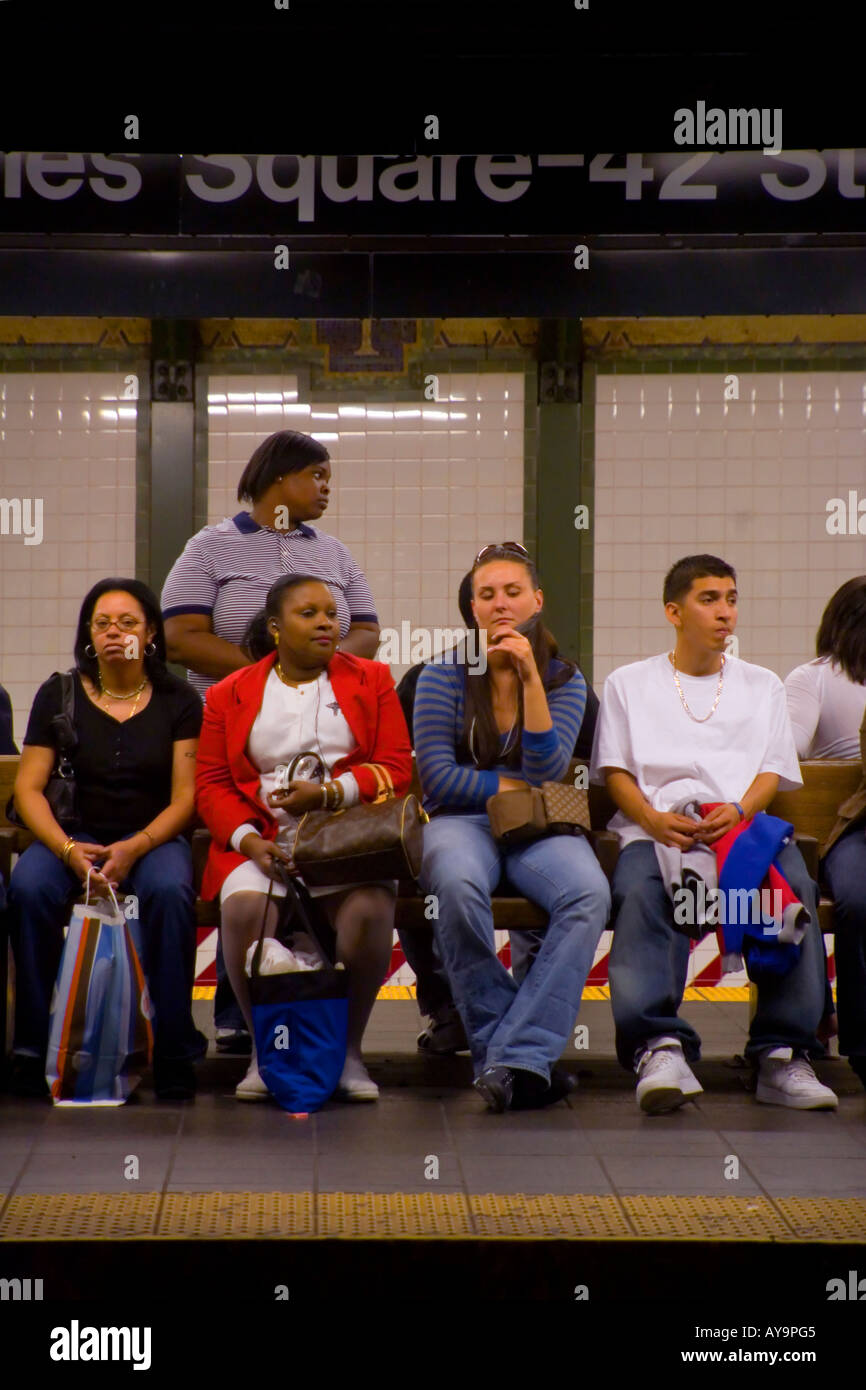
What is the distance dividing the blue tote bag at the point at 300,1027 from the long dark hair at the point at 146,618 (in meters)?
0.83

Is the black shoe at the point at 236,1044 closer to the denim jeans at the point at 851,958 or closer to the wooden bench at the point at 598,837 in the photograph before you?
the wooden bench at the point at 598,837

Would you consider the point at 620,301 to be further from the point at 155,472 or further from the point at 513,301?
the point at 155,472

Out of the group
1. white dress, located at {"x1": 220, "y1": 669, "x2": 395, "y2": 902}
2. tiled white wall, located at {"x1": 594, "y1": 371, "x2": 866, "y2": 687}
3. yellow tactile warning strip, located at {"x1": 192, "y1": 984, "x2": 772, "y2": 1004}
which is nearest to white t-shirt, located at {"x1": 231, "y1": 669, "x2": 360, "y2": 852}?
white dress, located at {"x1": 220, "y1": 669, "x2": 395, "y2": 902}

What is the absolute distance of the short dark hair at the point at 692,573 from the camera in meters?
4.50

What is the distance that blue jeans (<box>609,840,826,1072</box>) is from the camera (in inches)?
163

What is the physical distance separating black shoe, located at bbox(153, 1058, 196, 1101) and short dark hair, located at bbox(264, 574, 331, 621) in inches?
49.9

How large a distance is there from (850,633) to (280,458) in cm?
186

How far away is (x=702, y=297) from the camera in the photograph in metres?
4.84

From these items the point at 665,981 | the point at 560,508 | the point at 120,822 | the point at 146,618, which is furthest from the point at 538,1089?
Answer: the point at 560,508

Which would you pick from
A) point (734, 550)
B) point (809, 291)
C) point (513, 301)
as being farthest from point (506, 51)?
point (734, 550)

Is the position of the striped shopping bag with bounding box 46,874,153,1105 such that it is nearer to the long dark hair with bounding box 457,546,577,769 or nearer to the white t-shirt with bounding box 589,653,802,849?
the long dark hair with bounding box 457,546,577,769

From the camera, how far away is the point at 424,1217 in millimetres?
3068

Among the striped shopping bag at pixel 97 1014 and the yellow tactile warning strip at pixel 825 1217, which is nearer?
the yellow tactile warning strip at pixel 825 1217

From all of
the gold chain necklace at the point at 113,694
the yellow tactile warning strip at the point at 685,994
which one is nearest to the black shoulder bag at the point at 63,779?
the gold chain necklace at the point at 113,694
